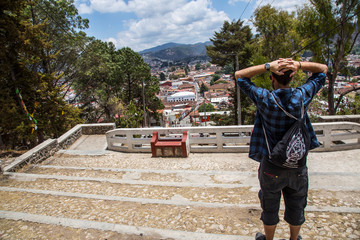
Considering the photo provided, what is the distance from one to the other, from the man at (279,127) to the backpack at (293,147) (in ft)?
0.22

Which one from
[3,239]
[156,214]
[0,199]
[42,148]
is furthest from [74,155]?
[156,214]

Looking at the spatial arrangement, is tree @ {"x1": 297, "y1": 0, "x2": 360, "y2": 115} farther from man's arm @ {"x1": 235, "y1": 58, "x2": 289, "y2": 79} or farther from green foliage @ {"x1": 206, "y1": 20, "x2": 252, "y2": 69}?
man's arm @ {"x1": 235, "y1": 58, "x2": 289, "y2": 79}

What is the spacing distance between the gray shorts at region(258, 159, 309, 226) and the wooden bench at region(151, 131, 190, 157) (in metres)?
5.33

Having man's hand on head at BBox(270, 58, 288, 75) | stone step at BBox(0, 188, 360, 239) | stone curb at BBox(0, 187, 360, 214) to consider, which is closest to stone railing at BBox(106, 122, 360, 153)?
stone curb at BBox(0, 187, 360, 214)

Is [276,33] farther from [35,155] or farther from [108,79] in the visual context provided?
[35,155]

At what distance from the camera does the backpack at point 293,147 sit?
6.45 ft

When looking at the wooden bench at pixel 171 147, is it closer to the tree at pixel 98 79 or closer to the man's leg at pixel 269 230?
the man's leg at pixel 269 230

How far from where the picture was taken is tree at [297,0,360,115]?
13891 millimetres

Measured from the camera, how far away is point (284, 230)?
2.97 metres

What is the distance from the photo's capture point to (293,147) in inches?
77.5

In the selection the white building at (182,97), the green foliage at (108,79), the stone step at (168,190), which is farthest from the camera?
the white building at (182,97)

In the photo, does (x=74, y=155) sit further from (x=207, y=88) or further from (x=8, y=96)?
(x=207, y=88)

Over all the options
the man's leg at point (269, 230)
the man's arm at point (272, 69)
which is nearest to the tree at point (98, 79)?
the man's arm at point (272, 69)

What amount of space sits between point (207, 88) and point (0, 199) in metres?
135
